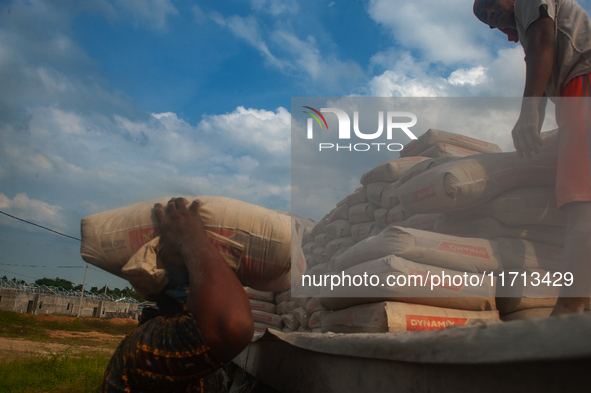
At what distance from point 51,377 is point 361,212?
9.08 feet

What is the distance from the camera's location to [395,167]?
3.15 m

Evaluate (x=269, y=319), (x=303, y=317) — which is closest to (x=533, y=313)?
(x=303, y=317)

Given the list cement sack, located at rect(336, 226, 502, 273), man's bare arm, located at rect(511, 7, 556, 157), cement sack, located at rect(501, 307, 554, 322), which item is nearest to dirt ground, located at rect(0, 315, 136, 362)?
cement sack, located at rect(336, 226, 502, 273)

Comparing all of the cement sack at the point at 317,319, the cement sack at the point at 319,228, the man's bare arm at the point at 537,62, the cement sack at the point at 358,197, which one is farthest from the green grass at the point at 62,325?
the man's bare arm at the point at 537,62

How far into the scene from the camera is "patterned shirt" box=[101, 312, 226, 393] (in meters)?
0.77

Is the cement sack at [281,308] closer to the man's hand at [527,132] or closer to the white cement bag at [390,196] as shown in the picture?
the white cement bag at [390,196]

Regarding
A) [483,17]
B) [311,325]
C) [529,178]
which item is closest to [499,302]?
[529,178]

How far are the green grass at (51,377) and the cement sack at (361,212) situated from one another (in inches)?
97.5

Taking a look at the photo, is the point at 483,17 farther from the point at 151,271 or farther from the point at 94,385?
the point at 94,385

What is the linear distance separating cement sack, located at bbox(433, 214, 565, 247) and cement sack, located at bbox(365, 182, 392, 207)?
3.36 ft

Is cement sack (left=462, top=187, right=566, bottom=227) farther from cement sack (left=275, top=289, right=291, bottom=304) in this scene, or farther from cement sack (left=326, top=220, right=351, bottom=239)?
cement sack (left=275, top=289, right=291, bottom=304)

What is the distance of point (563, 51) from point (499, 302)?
1214mm

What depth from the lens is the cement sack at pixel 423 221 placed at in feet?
7.80

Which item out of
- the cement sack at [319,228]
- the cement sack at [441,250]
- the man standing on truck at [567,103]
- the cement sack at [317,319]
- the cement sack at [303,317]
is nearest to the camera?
the man standing on truck at [567,103]
